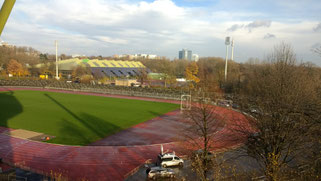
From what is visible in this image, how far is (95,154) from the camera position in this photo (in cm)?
2059

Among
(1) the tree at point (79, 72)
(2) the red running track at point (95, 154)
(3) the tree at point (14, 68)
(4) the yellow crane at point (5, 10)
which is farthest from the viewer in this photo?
(1) the tree at point (79, 72)

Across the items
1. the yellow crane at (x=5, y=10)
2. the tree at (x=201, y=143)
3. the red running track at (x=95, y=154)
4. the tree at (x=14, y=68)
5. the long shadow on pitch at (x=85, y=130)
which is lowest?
the red running track at (x=95, y=154)

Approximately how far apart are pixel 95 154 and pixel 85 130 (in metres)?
7.91

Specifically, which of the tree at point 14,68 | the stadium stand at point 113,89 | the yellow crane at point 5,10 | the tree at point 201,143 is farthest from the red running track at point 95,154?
the tree at point 14,68

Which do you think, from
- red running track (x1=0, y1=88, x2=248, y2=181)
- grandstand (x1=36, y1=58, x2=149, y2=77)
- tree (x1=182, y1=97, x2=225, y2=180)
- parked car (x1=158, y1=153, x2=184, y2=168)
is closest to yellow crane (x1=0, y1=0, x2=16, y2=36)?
tree (x1=182, y1=97, x2=225, y2=180)

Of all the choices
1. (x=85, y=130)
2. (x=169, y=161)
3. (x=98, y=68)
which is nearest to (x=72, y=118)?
(x=85, y=130)

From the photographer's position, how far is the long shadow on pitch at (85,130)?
78.8 feet

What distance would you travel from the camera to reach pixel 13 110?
3753cm

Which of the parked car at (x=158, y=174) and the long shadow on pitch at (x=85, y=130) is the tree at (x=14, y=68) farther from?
the parked car at (x=158, y=174)

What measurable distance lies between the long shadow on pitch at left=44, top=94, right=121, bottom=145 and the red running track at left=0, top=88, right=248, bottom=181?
140 cm

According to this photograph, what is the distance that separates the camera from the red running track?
17219mm

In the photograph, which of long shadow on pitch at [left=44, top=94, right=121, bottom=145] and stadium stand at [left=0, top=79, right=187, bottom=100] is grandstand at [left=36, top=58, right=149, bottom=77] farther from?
long shadow on pitch at [left=44, top=94, right=121, bottom=145]

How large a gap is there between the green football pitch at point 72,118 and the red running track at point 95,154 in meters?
2.07

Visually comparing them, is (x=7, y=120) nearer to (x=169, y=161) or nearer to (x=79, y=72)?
(x=169, y=161)
